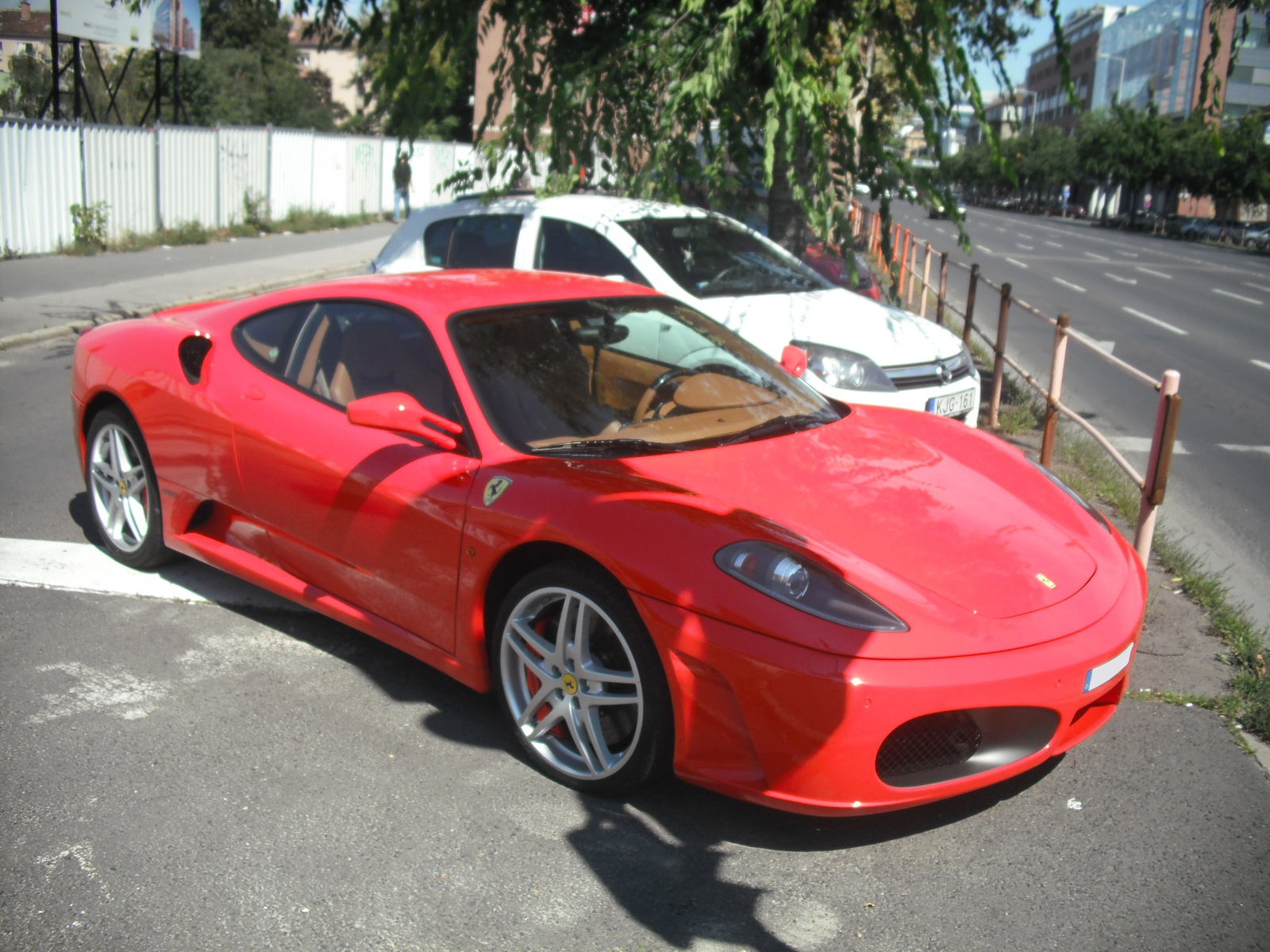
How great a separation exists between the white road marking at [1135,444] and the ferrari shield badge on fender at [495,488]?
236 inches

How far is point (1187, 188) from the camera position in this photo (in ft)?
195

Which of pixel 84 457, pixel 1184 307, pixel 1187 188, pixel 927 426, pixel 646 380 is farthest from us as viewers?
pixel 1187 188

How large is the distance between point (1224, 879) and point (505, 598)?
2055mm

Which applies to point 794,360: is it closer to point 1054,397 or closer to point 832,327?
point 832,327

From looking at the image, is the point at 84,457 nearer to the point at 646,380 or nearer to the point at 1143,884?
the point at 646,380

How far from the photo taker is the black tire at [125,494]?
4.45 meters

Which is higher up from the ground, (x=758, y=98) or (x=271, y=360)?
(x=758, y=98)

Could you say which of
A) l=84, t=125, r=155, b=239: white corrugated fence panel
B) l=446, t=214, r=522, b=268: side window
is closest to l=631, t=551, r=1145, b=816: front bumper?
l=446, t=214, r=522, b=268: side window

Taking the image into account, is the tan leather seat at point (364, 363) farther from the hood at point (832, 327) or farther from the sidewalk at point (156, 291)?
the sidewalk at point (156, 291)

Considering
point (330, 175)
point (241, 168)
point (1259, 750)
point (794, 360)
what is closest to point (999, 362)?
point (794, 360)

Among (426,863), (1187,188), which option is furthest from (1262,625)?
(1187,188)

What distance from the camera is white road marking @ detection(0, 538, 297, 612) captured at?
4.46m

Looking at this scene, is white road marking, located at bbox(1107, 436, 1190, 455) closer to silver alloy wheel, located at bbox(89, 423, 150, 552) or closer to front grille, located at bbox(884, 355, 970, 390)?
front grille, located at bbox(884, 355, 970, 390)

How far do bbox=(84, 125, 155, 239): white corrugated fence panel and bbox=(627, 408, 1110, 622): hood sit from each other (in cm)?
1743
